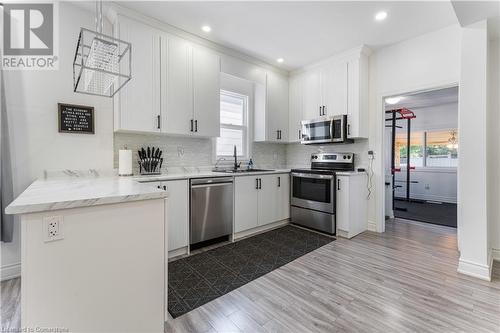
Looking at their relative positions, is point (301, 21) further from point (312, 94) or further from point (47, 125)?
point (47, 125)

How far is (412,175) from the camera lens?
692 centimetres

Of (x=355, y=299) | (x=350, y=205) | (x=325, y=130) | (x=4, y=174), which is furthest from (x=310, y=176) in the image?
(x=4, y=174)

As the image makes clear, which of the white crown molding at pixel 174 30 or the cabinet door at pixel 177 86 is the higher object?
the white crown molding at pixel 174 30

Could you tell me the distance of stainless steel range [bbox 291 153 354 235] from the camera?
355cm

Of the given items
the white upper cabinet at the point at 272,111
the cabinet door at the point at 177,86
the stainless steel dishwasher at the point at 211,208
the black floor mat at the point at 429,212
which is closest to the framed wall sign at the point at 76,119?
the cabinet door at the point at 177,86

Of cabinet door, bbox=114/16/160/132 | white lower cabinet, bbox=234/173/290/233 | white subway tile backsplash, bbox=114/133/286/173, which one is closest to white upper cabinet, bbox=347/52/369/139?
white lower cabinet, bbox=234/173/290/233

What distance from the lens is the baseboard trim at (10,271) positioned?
2.25 meters

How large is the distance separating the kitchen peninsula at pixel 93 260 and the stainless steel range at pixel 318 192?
269 centimetres

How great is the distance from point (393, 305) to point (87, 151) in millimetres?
3405

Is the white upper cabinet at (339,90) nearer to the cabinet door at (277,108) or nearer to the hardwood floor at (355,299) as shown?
the cabinet door at (277,108)

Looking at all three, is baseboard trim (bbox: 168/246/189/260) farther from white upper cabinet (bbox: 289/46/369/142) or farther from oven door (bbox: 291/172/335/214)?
white upper cabinet (bbox: 289/46/369/142)

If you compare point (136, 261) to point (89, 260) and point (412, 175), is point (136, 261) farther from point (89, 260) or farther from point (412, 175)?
point (412, 175)

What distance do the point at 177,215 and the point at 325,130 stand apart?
274 cm

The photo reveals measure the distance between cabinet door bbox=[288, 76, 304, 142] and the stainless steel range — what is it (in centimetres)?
63
